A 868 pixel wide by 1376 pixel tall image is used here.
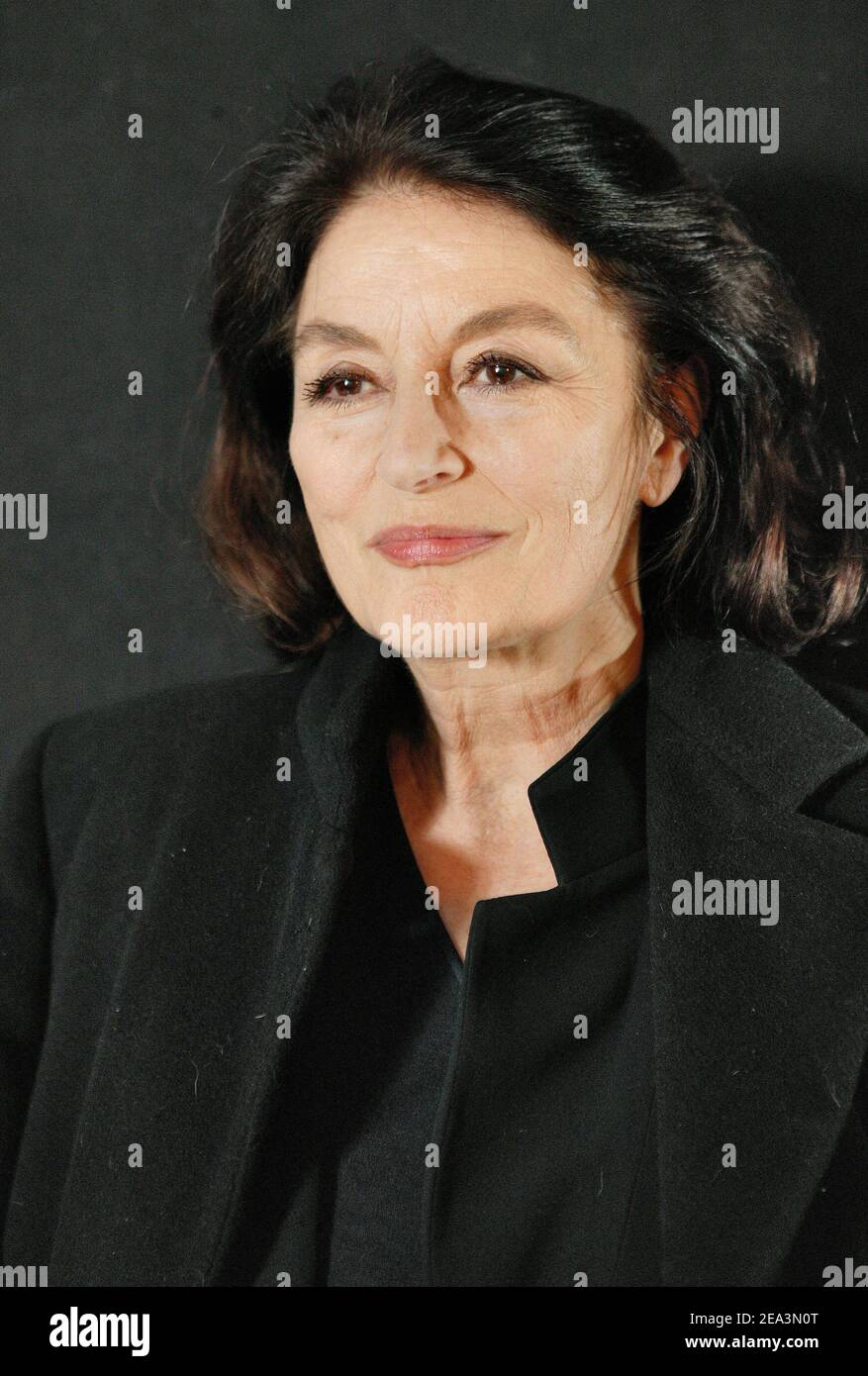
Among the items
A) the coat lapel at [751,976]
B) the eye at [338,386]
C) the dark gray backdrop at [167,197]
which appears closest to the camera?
the coat lapel at [751,976]

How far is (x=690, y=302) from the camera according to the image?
1.18m

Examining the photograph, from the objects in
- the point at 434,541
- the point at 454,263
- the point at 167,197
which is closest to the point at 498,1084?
the point at 434,541

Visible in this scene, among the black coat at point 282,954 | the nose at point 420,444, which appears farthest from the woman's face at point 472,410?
the black coat at point 282,954

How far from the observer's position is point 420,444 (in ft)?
3.63

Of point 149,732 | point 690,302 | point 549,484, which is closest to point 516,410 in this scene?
point 549,484

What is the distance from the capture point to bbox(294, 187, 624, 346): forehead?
1.11 meters

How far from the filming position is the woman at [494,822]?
111 cm

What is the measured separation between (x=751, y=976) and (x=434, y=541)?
→ 45cm

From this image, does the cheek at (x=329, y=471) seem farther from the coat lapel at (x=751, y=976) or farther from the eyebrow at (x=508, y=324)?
the coat lapel at (x=751, y=976)

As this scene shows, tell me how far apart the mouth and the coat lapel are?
0.77 feet

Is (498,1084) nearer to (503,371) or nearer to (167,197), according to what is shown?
(503,371)

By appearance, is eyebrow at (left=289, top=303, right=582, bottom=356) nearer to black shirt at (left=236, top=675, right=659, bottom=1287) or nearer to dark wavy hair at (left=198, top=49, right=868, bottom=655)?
dark wavy hair at (left=198, top=49, right=868, bottom=655)

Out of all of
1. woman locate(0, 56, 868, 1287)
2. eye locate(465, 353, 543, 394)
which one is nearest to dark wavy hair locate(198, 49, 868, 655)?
woman locate(0, 56, 868, 1287)

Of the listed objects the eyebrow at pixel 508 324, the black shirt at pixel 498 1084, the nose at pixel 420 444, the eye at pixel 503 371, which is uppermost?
the eyebrow at pixel 508 324
